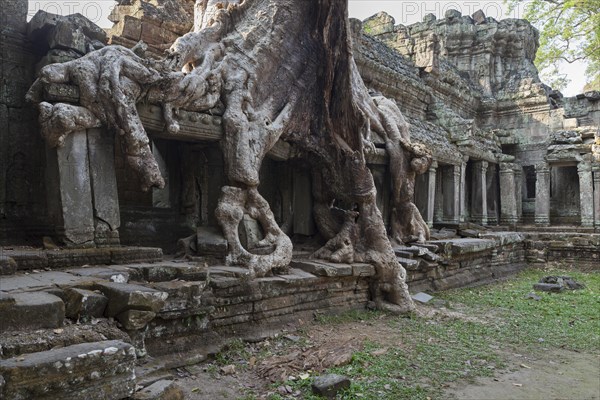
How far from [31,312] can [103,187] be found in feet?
7.51

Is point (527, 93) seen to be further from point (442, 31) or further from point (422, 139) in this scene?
point (422, 139)

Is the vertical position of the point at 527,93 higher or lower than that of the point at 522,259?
higher

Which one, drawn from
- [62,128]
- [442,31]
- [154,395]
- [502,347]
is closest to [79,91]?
[62,128]

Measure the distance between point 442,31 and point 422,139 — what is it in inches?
410

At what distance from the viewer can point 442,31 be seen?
19859 mm

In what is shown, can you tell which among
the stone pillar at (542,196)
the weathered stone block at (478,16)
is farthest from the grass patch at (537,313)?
the weathered stone block at (478,16)

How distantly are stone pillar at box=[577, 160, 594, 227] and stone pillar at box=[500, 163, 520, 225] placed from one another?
1815 mm

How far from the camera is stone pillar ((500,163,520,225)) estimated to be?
49.5ft

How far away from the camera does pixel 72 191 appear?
483 cm

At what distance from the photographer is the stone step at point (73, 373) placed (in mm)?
2506

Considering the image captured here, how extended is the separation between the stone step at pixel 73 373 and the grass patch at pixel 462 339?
121 centimetres

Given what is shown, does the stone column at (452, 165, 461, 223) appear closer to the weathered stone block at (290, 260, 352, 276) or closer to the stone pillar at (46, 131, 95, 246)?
the weathered stone block at (290, 260, 352, 276)

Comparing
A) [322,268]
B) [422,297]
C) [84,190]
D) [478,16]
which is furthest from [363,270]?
[478,16]

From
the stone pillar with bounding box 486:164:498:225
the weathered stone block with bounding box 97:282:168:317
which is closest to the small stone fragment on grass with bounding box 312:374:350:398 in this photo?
the weathered stone block with bounding box 97:282:168:317
